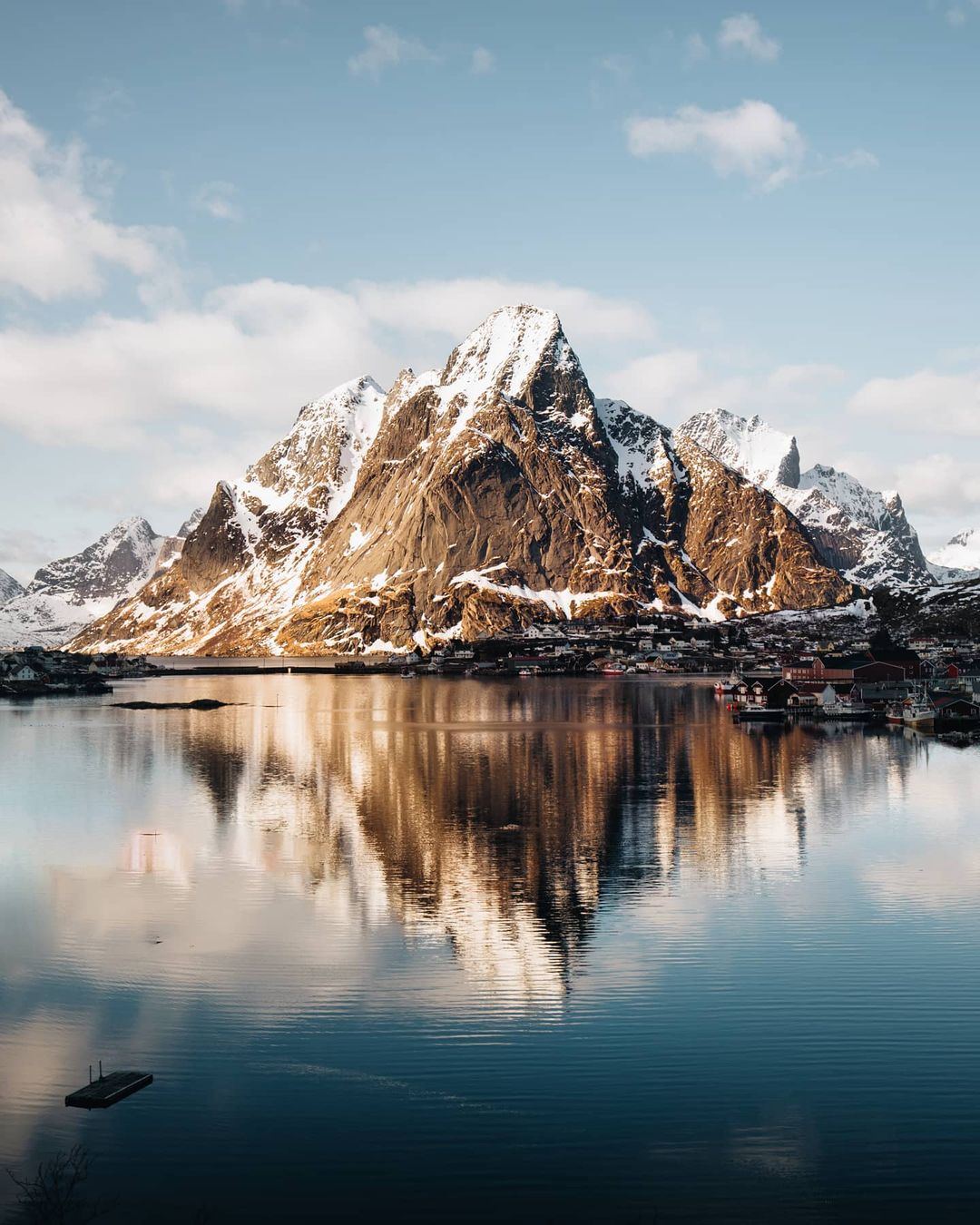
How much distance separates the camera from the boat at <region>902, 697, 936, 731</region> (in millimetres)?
119500

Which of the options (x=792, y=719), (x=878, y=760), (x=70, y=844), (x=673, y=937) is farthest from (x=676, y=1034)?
(x=792, y=719)

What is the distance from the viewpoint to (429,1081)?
25.0 meters

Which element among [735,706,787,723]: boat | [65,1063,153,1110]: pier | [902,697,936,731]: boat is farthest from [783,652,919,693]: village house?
[65,1063,153,1110]: pier

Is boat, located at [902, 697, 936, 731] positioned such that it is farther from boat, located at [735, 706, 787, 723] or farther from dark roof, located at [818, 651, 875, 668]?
dark roof, located at [818, 651, 875, 668]

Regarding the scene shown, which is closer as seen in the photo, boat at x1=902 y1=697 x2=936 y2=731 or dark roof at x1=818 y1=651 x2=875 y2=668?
boat at x1=902 y1=697 x2=936 y2=731

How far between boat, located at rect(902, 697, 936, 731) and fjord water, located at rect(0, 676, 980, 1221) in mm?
53874

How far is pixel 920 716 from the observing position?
121438 millimetres

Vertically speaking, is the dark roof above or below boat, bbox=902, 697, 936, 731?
above

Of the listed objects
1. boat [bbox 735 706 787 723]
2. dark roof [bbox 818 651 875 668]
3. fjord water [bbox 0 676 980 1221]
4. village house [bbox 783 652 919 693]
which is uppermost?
dark roof [bbox 818 651 875 668]

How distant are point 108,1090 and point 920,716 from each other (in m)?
111

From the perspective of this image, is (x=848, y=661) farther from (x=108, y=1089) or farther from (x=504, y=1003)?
(x=108, y=1089)

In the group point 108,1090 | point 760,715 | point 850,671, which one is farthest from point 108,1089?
point 850,671

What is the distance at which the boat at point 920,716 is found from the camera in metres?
120

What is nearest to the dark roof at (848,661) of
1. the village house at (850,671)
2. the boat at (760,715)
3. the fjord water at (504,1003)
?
the village house at (850,671)
